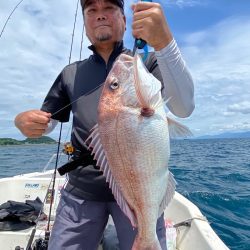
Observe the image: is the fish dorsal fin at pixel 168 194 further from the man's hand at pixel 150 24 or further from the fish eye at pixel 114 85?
the man's hand at pixel 150 24

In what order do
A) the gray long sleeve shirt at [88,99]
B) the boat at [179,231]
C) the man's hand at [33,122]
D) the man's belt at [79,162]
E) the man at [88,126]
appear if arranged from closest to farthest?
the gray long sleeve shirt at [88,99] → the man's hand at [33,122] → the man at [88,126] → the man's belt at [79,162] → the boat at [179,231]

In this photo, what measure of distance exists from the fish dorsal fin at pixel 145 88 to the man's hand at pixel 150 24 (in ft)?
0.48

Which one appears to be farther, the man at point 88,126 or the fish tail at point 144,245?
the man at point 88,126

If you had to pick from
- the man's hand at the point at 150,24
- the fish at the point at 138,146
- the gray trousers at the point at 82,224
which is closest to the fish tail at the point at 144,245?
the fish at the point at 138,146

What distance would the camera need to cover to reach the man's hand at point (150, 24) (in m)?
1.97

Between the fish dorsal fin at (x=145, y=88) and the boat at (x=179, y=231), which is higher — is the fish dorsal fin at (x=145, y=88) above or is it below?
above

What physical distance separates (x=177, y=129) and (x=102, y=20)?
4.04ft

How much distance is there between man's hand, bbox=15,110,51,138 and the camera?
2486 millimetres

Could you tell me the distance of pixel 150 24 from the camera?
1974 millimetres

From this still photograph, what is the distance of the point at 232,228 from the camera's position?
7.55 m

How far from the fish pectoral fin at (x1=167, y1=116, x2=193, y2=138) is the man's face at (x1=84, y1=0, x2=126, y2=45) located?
1120mm

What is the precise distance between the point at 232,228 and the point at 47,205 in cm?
408

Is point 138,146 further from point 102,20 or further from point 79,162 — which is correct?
point 102,20

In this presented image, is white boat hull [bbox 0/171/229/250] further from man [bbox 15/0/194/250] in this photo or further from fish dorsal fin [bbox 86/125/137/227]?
fish dorsal fin [bbox 86/125/137/227]
